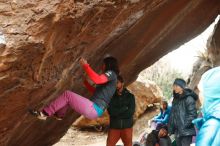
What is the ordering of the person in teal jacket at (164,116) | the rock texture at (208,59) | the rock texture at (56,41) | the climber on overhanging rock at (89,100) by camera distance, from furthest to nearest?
the rock texture at (208,59)
the person in teal jacket at (164,116)
the climber on overhanging rock at (89,100)
the rock texture at (56,41)

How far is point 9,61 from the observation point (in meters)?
4.91

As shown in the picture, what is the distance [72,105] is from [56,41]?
1464 millimetres

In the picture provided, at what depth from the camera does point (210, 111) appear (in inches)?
131

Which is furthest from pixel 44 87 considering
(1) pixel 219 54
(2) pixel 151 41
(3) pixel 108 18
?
(1) pixel 219 54

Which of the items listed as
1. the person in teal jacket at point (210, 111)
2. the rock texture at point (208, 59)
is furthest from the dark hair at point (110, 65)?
the rock texture at point (208, 59)

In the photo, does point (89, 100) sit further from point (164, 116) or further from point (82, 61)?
point (164, 116)

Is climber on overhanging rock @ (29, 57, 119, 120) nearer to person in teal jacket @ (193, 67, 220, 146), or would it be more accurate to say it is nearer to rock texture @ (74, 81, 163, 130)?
person in teal jacket @ (193, 67, 220, 146)

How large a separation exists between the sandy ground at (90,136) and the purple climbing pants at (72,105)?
686 cm

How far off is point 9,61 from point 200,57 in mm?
12104

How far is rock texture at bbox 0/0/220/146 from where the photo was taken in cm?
488

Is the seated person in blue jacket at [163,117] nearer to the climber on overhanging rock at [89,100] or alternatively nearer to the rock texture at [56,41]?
the rock texture at [56,41]

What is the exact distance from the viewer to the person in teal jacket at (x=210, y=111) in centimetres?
318

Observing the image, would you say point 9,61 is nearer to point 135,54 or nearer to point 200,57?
point 135,54

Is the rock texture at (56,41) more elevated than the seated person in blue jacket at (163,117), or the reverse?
the rock texture at (56,41)
